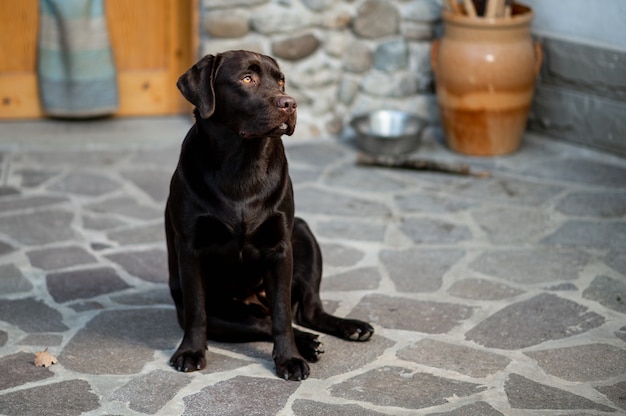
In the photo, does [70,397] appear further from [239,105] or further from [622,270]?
[622,270]

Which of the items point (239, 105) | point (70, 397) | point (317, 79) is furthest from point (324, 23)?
point (70, 397)

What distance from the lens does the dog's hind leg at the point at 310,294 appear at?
12.3ft

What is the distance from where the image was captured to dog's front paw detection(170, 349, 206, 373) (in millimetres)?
3453

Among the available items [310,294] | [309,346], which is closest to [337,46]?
[310,294]

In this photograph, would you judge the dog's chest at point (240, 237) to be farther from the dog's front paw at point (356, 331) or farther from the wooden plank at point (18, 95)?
the wooden plank at point (18, 95)

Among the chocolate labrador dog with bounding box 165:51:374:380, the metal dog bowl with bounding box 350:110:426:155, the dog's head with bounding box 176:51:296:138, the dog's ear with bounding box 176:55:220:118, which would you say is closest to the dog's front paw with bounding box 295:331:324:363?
the chocolate labrador dog with bounding box 165:51:374:380

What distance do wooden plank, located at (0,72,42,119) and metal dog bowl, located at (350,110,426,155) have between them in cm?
213

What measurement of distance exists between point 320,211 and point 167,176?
1.03m

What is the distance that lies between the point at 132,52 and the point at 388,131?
5.93 feet

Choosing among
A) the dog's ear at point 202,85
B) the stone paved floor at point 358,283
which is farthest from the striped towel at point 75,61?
the dog's ear at point 202,85

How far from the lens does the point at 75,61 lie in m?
6.34

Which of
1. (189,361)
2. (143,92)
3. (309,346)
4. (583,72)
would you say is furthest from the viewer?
(143,92)

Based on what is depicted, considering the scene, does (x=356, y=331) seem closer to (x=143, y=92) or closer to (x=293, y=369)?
(x=293, y=369)

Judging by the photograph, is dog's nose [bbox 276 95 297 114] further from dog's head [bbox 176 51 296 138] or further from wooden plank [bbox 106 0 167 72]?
wooden plank [bbox 106 0 167 72]
